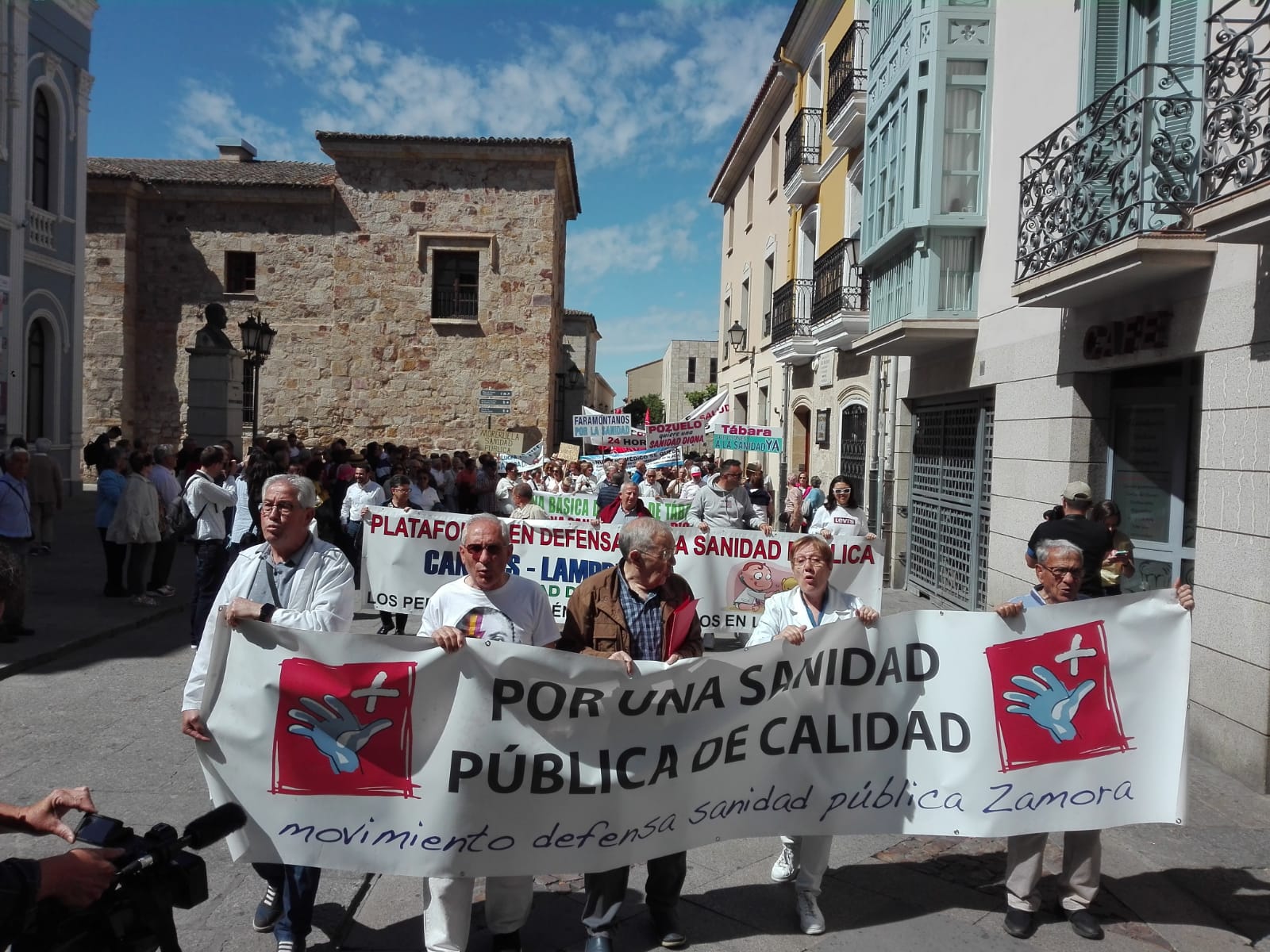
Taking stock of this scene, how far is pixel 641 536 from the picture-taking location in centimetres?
392

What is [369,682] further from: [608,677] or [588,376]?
[588,376]

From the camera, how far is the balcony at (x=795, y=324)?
71.4 ft

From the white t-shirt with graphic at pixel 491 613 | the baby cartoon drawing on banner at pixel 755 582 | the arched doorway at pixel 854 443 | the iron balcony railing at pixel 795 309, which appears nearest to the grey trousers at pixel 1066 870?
the white t-shirt with graphic at pixel 491 613

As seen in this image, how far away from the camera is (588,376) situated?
68.1 meters

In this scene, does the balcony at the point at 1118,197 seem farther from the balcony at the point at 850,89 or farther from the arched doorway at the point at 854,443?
the arched doorway at the point at 854,443

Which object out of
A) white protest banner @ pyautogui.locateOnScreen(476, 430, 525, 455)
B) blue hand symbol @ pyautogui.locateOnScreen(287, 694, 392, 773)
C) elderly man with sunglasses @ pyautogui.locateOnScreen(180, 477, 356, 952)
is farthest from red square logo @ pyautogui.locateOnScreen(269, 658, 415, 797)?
white protest banner @ pyautogui.locateOnScreen(476, 430, 525, 455)

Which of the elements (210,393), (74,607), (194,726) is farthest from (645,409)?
(194,726)

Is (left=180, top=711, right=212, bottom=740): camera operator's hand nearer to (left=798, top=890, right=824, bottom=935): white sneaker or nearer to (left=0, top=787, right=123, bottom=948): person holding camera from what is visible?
(left=0, top=787, right=123, bottom=948): person holding camera

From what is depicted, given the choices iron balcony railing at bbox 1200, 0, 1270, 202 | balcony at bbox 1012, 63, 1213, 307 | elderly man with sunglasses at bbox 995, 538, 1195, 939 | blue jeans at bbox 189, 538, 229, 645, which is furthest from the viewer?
blue jeans at bbox 189, 538, 229, 645

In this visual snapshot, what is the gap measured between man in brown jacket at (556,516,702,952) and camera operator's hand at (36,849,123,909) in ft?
6.46

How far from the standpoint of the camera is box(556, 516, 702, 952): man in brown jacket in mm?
3898

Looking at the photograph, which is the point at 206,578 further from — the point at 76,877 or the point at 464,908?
the point at 76,877

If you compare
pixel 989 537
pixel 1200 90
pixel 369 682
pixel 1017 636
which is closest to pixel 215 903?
pixel 369 682

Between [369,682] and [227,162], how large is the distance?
102ft
